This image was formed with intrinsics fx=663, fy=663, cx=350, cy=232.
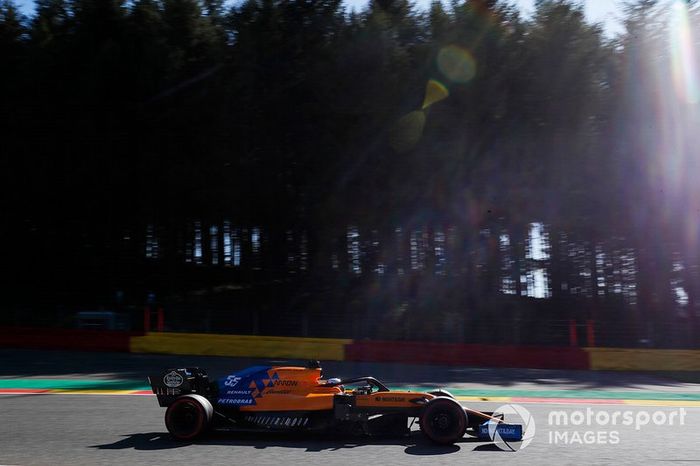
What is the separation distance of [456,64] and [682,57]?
6245 millimetres

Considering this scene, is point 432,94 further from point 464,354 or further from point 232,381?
point 232,381

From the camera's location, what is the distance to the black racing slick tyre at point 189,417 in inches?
249

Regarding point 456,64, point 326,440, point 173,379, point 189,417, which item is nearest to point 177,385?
point 173,379

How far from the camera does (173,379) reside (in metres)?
6.61

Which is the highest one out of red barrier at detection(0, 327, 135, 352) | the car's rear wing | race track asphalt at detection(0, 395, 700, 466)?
red barrier at detection(0, 327, 135, 352)

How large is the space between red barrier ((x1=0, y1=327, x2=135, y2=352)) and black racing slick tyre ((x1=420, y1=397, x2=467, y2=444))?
11.4 meters

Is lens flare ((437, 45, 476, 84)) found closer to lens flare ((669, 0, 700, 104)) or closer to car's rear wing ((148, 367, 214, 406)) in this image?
lens flare ((669, 0, 700, 104))

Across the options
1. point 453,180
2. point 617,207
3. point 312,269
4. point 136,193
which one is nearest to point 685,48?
point 617,207

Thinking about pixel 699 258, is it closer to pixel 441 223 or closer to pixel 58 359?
pixel 441 223

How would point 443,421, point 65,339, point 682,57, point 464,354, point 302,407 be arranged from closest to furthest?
1. point 443,421
2. point 302,407
3. point 464,354
4. point 65,339
5. point 682,57

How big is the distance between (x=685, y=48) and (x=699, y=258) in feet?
19.8

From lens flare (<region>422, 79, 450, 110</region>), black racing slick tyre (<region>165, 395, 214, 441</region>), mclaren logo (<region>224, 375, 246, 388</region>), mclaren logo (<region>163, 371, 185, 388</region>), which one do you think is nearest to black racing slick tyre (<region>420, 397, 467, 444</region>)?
mclaren logo (<region>224, 375, 246, 388</region>)

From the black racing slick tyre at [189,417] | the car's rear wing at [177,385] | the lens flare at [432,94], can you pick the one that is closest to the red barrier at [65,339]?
the car's rear wing at [177,385]

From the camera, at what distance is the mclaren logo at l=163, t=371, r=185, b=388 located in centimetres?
659
